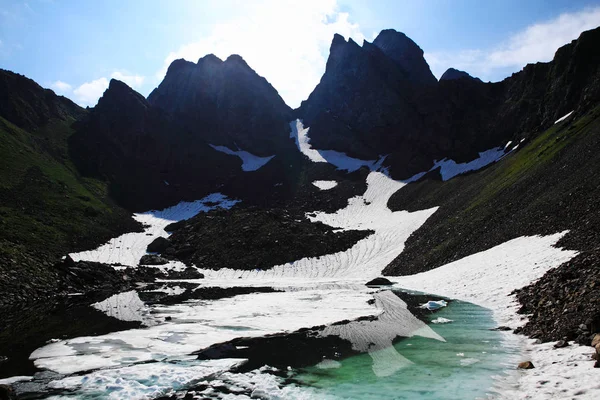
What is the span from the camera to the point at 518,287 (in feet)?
88.4

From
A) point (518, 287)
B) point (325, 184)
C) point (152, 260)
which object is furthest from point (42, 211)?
point (518, 287)

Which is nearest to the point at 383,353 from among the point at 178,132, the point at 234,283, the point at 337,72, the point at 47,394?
the point at 47,394

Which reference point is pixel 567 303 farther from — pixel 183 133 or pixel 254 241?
pixel 183 133

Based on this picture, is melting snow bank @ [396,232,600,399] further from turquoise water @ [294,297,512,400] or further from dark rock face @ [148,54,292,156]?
dark rock face @ [148,54,292,156]

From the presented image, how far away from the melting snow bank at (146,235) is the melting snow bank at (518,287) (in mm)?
45196

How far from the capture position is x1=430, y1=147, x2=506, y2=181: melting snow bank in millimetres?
95688

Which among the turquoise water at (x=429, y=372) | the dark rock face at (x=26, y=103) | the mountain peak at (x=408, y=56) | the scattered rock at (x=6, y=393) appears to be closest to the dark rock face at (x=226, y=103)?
the dark rock face at (x=26, y=103)

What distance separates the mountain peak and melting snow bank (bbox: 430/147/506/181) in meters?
75.3

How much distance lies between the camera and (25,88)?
121438 millimetres

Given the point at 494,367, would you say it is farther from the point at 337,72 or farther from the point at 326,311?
the point at 337,72

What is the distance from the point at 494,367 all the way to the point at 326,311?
15.9 m

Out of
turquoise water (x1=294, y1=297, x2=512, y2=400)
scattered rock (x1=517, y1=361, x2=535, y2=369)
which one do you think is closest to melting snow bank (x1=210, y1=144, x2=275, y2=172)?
turquoise water (x1=294, y1=297, x2=512, y2=400)

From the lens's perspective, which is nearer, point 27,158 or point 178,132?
point 27,158

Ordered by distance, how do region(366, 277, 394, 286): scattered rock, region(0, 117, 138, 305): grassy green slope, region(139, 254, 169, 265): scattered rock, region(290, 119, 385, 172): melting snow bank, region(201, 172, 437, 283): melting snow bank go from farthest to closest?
1. region(290, 119, 385, 172): melting snow bank
2. region(139, 254, 169, 265): scattered rock
3. region(201, 172, 437, 283): melting snow bank
4. region(366, 277, 394, 286): scattered rock
5. region(0, 117, 138, 305): grassy green slope
